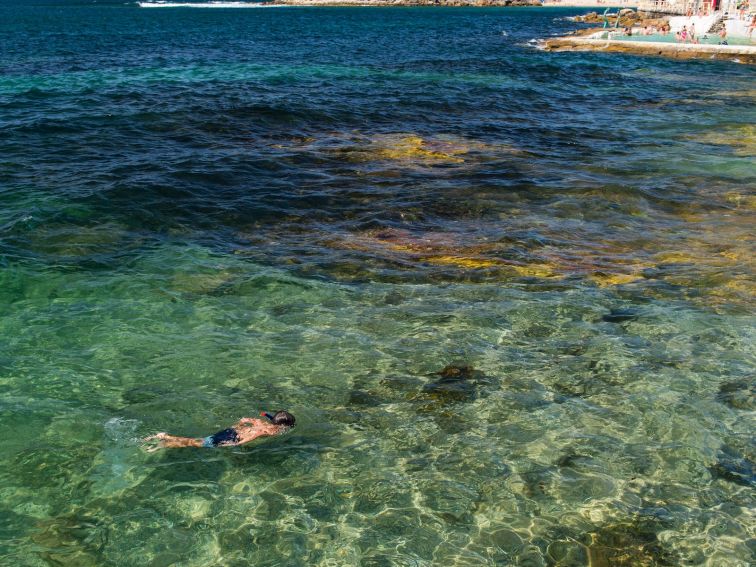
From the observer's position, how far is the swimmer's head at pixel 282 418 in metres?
8.54

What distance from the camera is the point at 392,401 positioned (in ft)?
30.3

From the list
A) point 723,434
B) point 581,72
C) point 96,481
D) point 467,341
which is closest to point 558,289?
point 467,341

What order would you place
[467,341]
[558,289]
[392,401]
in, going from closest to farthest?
[392,401]
[467,341]
[558,289]

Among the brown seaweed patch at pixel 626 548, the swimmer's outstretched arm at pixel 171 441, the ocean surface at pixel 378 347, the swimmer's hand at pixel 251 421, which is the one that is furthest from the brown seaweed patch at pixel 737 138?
the swimmer's outstretched arm at pixel 171 441

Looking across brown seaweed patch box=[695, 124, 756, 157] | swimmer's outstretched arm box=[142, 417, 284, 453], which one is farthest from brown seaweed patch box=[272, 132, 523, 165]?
swimmer's outstretched arm box=[142, 417, 284, 453]

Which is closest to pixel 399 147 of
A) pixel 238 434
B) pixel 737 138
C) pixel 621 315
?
pixel 737 138

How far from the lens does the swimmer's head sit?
336 inches

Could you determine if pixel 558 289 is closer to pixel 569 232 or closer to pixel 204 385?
pixel 569 232

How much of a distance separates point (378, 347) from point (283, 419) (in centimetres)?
254

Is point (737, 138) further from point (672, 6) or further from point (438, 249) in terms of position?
point (672, 6)

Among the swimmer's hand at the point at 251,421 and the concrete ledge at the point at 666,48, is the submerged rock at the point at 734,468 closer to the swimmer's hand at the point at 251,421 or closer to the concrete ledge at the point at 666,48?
the swimmer's hand at the point at 251,421

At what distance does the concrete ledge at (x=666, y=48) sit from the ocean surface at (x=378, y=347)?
99.6 feet

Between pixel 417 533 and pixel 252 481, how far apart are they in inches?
82.5

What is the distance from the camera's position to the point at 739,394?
9312 millimetres
